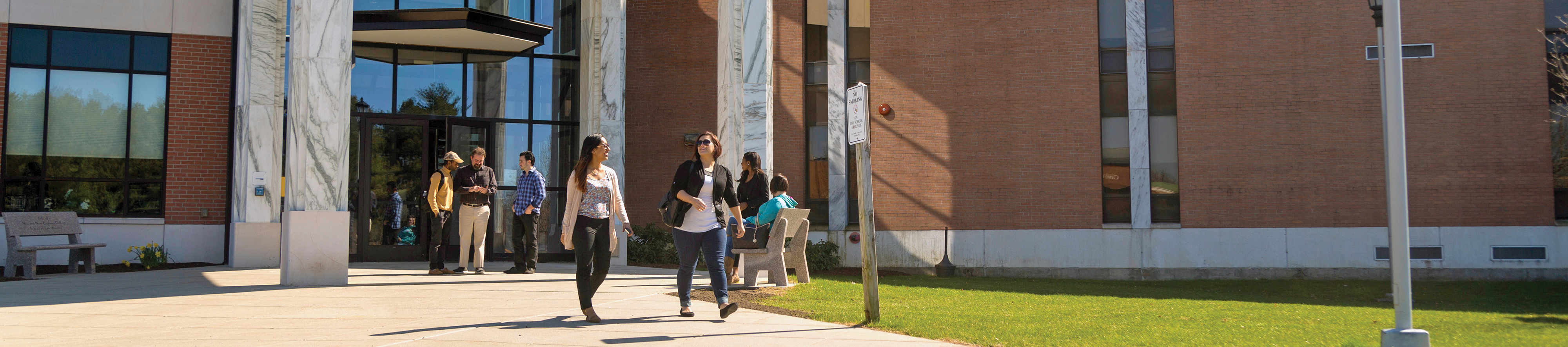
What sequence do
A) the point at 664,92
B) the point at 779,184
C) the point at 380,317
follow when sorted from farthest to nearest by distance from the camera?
the point at 664,92 < the point at 779,184 < the point at 380,317

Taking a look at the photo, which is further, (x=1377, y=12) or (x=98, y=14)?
(x=98, y=14)

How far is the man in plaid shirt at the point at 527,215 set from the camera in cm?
1049

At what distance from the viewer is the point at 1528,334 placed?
270 inches

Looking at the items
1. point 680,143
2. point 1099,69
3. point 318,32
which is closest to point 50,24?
point 318,32

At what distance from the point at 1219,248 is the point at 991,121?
412cm

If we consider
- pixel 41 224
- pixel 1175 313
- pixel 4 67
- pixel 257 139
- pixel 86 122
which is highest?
pixel 4 67

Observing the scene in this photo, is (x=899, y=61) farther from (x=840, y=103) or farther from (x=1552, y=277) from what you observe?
(x=1552, y=277)

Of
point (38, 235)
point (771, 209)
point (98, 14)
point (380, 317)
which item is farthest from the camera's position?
point (98, 14)

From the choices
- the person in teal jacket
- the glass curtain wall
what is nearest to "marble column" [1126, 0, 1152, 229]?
the person in teal jacket

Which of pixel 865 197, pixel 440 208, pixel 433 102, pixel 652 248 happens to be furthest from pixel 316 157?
pixel 652 248

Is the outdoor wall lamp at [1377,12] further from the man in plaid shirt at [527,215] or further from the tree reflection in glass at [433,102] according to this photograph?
the tree reflection in glass at [433,102]

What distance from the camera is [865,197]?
643 cm

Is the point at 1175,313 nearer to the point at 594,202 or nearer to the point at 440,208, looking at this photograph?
the point at 594,202

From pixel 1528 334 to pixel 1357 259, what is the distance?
8794 millimetres
